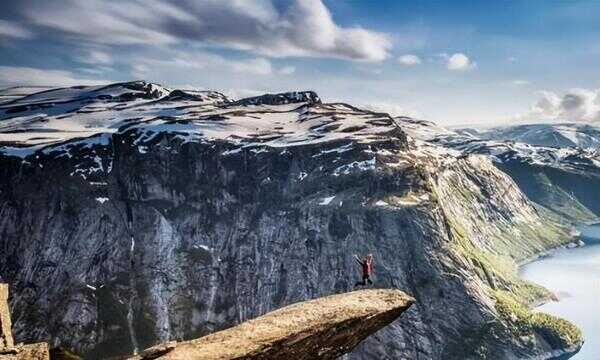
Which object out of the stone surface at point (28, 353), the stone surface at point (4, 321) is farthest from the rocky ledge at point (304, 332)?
the stone surface at point (4, 321)

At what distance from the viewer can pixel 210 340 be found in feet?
74.6

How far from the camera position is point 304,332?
77.5 ft

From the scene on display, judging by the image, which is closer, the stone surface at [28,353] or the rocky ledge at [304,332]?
the rocky ledge at [304,332]

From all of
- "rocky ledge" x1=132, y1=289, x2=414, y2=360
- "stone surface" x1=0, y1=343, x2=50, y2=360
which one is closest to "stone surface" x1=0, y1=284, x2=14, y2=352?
"stone surface" x1=0, y1=343, x2=50, y2=360

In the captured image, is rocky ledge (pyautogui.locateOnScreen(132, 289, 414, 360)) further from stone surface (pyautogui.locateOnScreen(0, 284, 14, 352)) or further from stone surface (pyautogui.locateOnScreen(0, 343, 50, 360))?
stone surface (pyautogui.locateOnScreen(0, 284, 14, 352))

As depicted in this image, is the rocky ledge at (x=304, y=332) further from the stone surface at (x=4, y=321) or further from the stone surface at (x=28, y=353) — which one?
the stone surface at (x=4, y=321)

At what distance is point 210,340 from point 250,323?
234 centimetres

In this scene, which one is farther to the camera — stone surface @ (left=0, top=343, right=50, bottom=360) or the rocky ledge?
stone surface @ (left=0, top=343, right=50, bottom=360)

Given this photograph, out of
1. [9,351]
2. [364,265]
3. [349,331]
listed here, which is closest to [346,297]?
[349,331]

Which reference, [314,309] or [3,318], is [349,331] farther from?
[3,318]

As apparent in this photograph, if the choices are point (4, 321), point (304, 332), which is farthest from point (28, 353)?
point (304, 332)

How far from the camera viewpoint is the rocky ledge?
71.5 ft

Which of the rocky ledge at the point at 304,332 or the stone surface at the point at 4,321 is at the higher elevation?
the rocky ledge at the point at 304,332

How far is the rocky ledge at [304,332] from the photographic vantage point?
71.5ft
